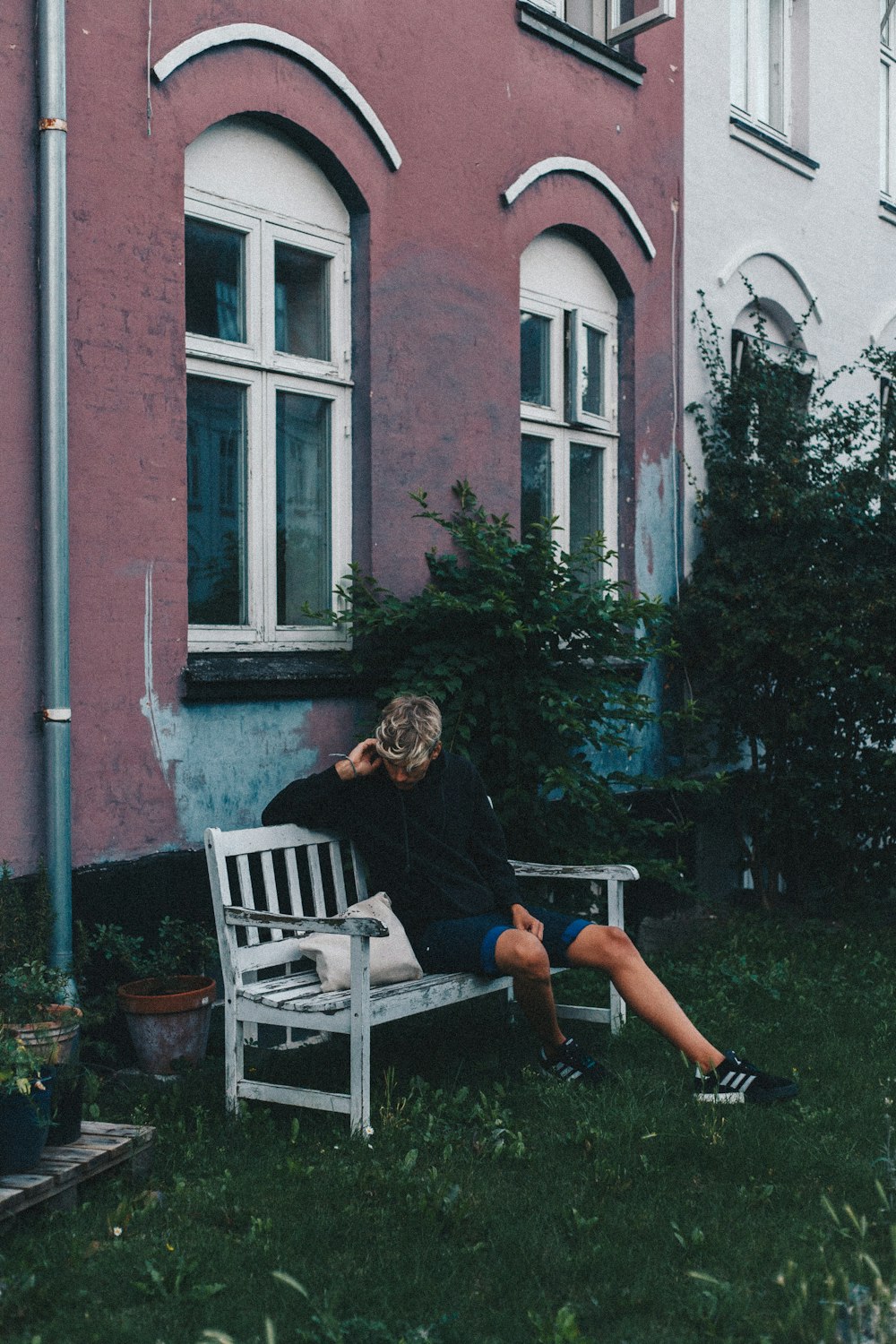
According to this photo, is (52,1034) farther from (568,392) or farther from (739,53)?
(739,53)

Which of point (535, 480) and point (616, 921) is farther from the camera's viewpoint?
point (535, 480)

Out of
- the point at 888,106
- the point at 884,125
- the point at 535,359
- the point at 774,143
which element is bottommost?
the point at 535,359

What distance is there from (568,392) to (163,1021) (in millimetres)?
4608

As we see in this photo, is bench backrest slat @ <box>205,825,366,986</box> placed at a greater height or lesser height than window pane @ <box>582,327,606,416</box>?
lesser

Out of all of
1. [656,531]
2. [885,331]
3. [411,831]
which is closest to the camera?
[411,831]

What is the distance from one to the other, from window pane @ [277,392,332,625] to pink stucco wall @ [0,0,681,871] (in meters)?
0.20

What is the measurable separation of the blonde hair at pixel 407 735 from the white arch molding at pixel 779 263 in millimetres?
5370

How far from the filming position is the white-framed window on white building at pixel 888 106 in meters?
11.9

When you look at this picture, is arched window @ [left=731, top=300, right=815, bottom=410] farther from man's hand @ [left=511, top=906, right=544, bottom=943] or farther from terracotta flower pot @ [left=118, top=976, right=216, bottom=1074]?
terracotta flower pot @ [left=118, top=976, right=216, bottom=1074]

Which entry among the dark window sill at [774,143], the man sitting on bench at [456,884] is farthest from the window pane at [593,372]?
the man sitting on bench at [456,884]

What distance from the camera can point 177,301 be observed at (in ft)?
18.3

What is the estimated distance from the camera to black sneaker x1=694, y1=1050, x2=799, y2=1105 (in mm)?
4645

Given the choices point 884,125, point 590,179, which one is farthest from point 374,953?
point 884,125

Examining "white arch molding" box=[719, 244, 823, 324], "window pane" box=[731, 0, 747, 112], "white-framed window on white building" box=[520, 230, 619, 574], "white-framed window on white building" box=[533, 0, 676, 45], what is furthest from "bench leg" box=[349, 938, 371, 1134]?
"window pane" box=[731, 0, 747, 112]
